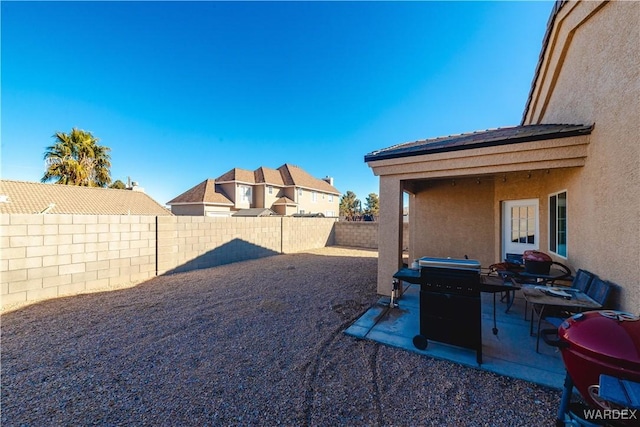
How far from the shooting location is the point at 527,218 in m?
6.62

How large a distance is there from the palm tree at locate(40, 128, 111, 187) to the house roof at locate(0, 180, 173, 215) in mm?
2353

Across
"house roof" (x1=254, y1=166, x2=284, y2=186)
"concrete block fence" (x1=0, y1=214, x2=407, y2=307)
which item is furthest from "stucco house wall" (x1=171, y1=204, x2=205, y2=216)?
"concrete block fence" (x1=0, y1=214, x2=407, y2=307)

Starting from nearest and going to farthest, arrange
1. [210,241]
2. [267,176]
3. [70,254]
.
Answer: [70,254] < [210,241] < [267,176]

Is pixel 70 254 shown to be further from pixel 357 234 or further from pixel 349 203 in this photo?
pixel 349 203

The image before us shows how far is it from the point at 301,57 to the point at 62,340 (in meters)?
14.6

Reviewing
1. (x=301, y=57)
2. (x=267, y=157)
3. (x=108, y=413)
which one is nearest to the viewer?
(x=108, y=413)

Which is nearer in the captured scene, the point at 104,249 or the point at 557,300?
the point at 557,300

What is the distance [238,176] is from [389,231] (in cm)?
2415

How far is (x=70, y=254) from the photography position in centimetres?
582

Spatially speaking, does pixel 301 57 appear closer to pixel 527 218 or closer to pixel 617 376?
pixel 527 218

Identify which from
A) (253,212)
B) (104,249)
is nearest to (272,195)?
(253,212)

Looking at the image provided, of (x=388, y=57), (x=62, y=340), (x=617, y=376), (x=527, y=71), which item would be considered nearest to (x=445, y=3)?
(x=388, y=57)

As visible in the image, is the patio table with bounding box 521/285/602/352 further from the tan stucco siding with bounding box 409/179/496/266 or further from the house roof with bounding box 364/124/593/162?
the tan stucco siding with bounding box 409/179/496/266

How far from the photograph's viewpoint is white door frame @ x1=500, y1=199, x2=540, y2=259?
6.29 m
